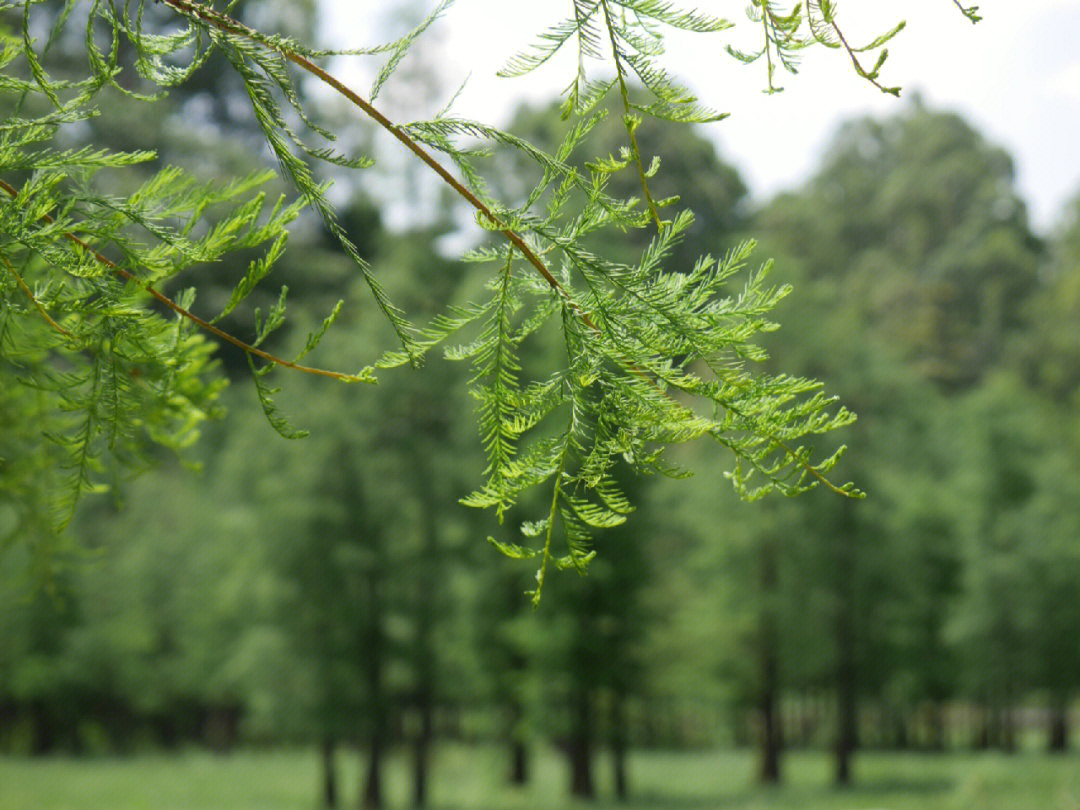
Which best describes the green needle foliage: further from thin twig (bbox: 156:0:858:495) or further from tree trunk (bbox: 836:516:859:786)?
tree trunk (bbox: 836:516:859:786)

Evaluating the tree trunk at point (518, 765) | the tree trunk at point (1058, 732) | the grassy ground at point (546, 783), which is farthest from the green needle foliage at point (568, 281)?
the tree trunk at point (1058, 732)

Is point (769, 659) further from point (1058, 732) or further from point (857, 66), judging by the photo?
point (857, 66)

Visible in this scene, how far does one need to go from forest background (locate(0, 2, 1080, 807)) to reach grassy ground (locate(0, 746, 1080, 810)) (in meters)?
0.26

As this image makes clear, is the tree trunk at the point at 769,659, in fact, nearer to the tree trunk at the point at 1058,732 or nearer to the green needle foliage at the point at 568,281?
the tree trunk at the point at 1058,732

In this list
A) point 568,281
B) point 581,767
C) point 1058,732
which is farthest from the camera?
point 1058,732

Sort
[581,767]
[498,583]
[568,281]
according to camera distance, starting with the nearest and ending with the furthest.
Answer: [568,281] < [498,583] < [581,767]

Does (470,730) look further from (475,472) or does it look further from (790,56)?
(790,56)

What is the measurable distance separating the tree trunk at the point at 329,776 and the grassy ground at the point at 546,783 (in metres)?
0.19

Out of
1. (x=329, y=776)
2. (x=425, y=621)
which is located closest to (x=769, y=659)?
(x=425, y=621)

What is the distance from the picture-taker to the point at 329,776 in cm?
1091

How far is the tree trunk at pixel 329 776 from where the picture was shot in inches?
426

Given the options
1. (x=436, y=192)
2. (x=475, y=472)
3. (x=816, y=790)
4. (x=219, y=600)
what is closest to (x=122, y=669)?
(x=219, y=600)

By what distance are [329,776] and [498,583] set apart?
113 inches

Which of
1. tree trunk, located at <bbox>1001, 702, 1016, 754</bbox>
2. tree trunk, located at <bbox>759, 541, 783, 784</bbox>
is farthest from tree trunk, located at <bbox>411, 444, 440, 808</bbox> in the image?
tree trunk, located at <bbox>1001, 702, 1016, 754</bbox>
